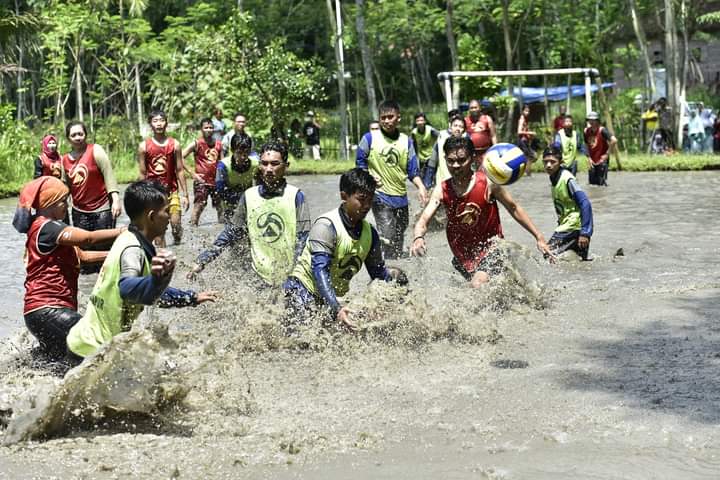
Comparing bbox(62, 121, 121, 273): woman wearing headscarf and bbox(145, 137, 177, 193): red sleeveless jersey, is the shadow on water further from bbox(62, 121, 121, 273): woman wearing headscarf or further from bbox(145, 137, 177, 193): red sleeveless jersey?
bbox(145, 137, 177, 193): red sleeveless jersey

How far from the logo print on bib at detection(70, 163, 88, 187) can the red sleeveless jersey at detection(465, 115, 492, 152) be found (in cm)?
939

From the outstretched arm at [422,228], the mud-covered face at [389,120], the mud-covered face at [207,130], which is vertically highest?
the mud-covered face at [389,120]

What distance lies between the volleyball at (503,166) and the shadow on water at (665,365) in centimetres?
152

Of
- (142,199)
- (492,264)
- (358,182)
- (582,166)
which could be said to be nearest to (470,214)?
(492,264)

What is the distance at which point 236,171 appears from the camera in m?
11.2

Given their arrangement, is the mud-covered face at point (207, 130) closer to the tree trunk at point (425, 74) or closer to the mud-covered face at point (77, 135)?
the mud-covered face at point (77, 135)

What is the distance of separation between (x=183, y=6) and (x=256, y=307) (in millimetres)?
40292

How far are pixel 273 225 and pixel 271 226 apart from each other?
2cm

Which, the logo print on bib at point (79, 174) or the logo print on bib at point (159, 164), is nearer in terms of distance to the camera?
the logo print on bib at point (79, 174)

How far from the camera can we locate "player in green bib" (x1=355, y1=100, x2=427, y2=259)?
11.6 m

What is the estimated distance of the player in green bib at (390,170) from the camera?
11.6m

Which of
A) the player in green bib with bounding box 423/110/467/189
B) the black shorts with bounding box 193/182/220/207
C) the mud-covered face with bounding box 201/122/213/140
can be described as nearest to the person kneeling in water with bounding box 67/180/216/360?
the player in green bib with bounding box 423/110/467/189

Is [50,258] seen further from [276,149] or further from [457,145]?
[457,145]

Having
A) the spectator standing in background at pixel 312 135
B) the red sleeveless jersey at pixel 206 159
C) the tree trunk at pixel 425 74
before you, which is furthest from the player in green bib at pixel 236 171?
the tree trunk at pixel 425 74
